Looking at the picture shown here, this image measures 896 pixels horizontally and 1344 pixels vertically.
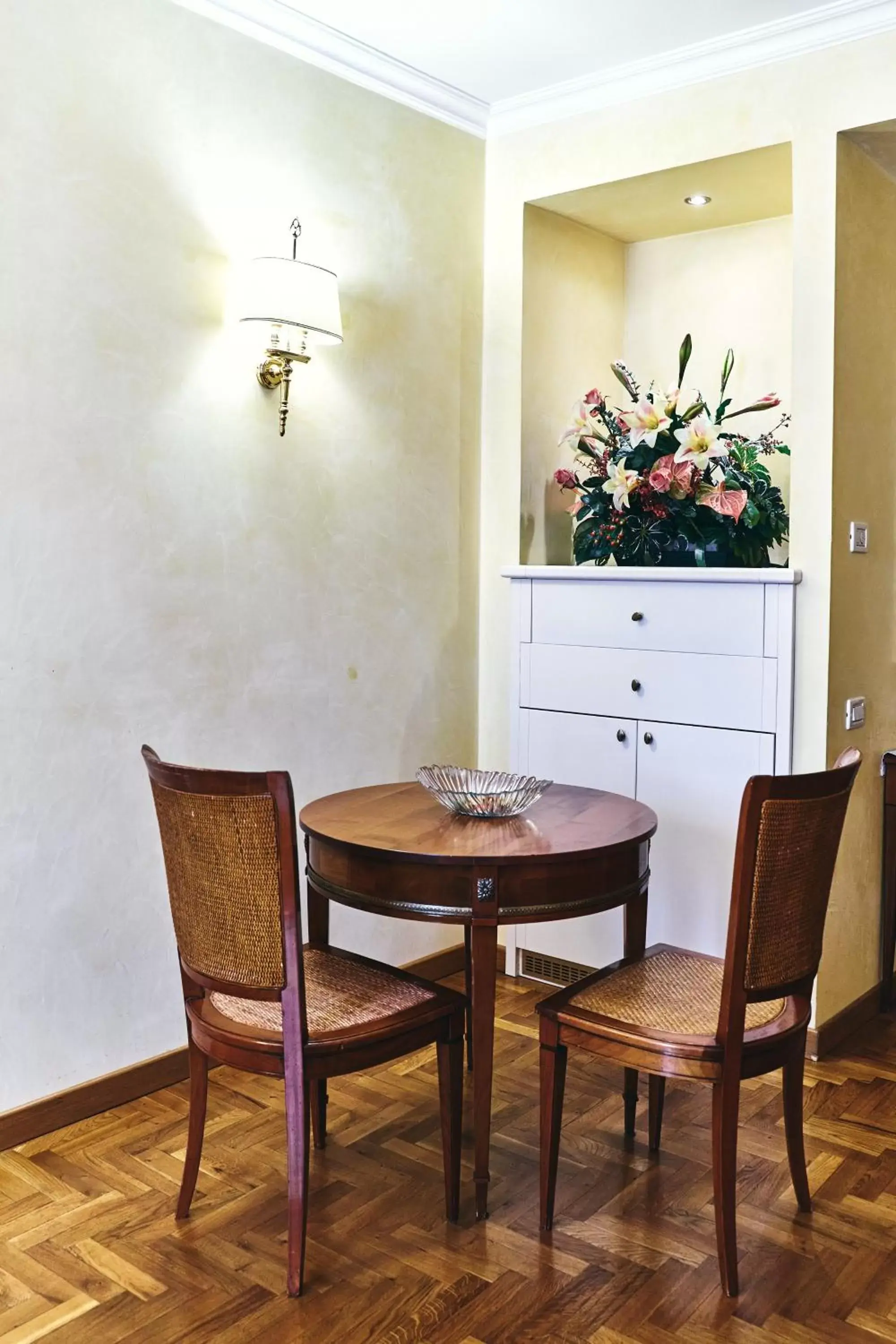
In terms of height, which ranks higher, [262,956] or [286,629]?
[286,629]

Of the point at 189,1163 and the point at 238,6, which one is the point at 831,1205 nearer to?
the point at 189,1163

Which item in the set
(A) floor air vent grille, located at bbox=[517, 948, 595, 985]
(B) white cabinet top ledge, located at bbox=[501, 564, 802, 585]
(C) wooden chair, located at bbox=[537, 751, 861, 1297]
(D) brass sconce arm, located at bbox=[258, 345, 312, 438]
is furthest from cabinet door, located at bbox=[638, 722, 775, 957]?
(D) brass sconce arm, located at bbox=[258, 345, 312, 438]

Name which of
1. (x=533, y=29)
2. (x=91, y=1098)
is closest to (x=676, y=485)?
(x=533, y=29)

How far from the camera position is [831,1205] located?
7.69 ft

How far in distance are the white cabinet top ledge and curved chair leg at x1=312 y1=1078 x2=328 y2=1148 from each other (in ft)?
5.17

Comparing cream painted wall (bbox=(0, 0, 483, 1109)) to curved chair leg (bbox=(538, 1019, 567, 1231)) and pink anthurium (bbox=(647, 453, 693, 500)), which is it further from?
curved chair leg (bbox=(538, 1019, 567, 1231))

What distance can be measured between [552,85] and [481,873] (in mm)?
2425

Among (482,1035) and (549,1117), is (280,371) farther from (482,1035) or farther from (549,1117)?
(549,1117)

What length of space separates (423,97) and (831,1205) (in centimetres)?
304

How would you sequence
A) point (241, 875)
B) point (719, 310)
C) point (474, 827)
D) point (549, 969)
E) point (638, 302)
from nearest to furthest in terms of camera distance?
point (241, 875) → point (474, 827) → point (549, 969) → point (719, 310) → point (638, 302)

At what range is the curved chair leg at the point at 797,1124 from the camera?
224 cm

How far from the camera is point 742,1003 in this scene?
6.64 ft

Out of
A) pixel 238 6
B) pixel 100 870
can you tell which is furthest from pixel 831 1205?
pixel 238 6

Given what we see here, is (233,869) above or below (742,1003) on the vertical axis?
above
